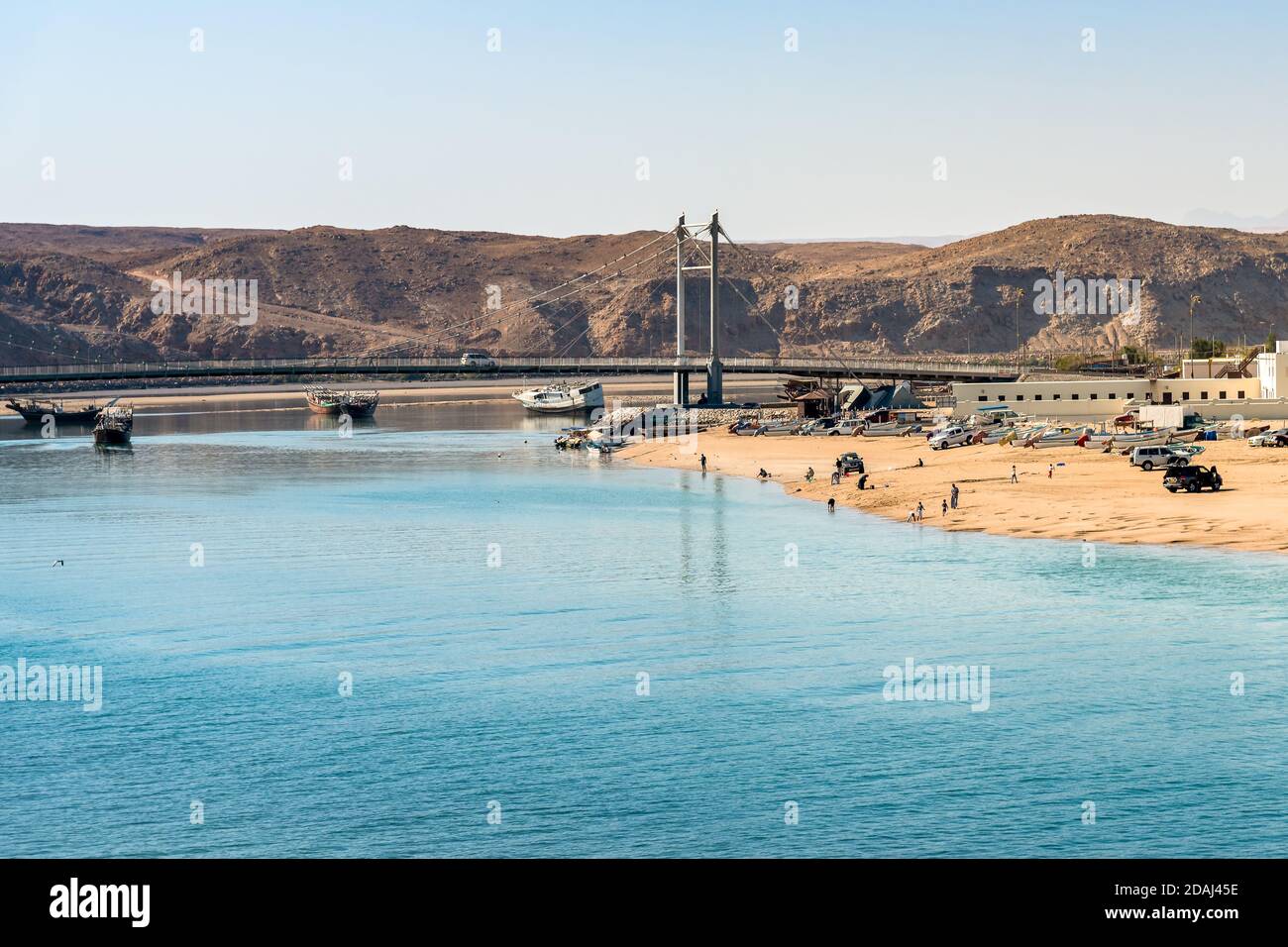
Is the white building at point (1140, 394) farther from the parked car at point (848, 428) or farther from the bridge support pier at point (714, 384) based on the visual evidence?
the bridge support pier at point (714, 384)

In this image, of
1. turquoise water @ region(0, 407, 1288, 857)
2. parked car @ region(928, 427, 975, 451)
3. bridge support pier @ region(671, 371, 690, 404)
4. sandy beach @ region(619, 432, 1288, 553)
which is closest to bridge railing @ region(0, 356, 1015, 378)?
bridge support pier @ region(671, 371, 690, 404)

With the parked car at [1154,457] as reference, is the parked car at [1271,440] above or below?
above

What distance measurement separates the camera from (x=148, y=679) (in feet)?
135

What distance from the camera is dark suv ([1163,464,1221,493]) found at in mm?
70562

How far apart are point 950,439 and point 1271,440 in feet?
69.1

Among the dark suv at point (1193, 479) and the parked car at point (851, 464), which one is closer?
the dark suv at point (1193, 479)

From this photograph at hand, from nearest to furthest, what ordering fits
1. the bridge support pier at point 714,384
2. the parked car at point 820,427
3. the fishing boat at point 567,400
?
the parked car at point 820,427
the bridge support pier at point 714,384
the fishing boat at point 567,400

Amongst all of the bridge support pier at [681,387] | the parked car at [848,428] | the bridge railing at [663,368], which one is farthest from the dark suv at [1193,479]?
the bridge support pier at [681,387]

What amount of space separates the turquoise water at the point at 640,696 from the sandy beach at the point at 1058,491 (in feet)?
9.84

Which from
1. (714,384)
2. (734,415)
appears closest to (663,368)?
(714,384)

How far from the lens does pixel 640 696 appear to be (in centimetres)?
3762

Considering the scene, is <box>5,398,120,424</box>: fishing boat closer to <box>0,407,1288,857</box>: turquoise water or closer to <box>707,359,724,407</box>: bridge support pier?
<box>707,359,724,407</box>: bridge support pier

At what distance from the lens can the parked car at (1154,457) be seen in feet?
262
